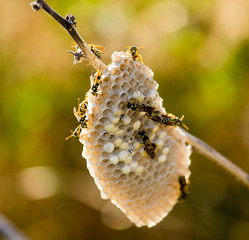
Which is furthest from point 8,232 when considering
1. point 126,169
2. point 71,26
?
point 71,26

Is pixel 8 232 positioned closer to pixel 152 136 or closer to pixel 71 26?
pixel 152 136

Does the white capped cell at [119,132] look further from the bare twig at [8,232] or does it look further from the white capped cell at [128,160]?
the bare twig at [8,232]

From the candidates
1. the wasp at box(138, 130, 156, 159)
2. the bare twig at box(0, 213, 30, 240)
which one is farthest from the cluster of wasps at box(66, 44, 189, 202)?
the bare twig at box(0, 213, 30, 240)

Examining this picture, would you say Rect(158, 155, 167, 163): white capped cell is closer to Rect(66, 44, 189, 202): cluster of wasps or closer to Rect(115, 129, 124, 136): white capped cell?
Rect(66, 44, 189, 202): cluster of wasps

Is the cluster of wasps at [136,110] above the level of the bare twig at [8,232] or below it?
above

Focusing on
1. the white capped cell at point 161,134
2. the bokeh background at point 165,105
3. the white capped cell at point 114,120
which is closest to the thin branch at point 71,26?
the white capped cell at point 114,120
